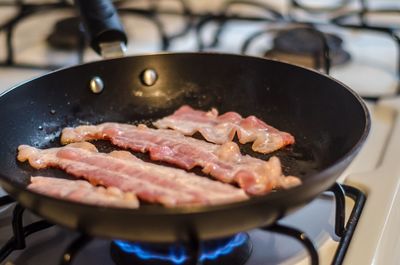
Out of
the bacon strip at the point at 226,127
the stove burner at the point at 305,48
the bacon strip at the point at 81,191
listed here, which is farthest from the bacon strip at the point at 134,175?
the stove burner at the point at 305,48

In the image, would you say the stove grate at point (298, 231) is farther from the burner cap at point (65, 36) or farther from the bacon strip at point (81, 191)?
the burner cap at point (65, 36)

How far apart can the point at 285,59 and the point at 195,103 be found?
13.0 inches

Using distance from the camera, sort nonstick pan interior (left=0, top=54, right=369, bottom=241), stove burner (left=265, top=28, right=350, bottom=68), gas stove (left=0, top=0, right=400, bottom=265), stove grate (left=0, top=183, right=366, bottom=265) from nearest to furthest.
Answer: stove grate (left=0, top=183, right=366, bottom=265) < gas stove (left=0, top=0, right=400, bottom=265) < nonstick pan interior (left=0, top=54, right=369, bottom=241) < stove burner (left=265, top=28, right=350, bottom=68)

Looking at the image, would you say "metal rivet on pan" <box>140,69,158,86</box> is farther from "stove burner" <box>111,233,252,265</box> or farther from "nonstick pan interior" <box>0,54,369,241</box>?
"stove burner" <box>111,233,252,265</box>

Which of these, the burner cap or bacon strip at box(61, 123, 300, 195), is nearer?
bacon strip at box(61, 123, 300, 195)

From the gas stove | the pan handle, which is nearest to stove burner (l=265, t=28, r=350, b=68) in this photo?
the gas stove

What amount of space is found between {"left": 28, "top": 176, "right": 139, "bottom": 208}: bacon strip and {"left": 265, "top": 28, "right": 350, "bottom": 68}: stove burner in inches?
25.4

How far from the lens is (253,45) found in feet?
4.51

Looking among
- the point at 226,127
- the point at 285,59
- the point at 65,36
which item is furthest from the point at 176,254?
the point at 65,36

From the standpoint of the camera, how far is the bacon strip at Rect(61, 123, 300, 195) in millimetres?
690

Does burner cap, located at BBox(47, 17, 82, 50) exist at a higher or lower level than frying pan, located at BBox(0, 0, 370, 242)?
lower

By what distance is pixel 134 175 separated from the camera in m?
0.71

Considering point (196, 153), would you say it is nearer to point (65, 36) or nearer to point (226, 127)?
point (226, 127)

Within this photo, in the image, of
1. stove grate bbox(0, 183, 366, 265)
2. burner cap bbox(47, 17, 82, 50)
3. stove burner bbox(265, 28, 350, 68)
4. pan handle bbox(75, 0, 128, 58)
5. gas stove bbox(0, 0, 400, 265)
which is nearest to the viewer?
stove grate bbox(0, 183, 366, 265)
